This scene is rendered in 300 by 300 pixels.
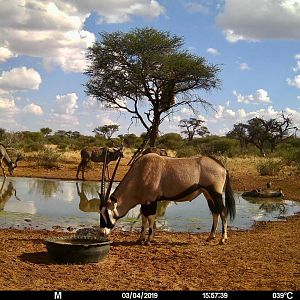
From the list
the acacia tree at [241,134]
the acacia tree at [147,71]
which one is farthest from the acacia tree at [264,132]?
the acacia tree at [147,71]

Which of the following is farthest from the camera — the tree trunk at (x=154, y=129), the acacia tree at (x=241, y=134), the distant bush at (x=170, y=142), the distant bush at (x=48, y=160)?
the acacia tree at (x=241, y=134)

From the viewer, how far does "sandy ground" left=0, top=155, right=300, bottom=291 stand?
6.37 metres

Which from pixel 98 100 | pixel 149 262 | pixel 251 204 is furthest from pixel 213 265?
pixel 98 100

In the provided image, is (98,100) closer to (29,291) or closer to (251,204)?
(251,204)

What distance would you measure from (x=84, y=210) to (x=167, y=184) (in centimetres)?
499

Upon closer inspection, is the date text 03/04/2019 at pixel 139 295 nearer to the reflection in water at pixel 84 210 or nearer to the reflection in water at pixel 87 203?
the reflection in water at pixel 84 210

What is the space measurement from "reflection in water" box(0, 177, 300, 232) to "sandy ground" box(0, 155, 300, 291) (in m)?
1.39

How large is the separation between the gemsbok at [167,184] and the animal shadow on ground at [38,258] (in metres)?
1.62

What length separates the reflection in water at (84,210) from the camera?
39.1 feet

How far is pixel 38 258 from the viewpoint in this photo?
7676 millimetres

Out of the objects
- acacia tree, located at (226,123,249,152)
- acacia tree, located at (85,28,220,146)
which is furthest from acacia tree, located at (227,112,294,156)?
acacia tree, located at (85,28,220,146)

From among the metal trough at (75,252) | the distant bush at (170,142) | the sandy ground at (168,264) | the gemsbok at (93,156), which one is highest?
the distant bush at (170,142)

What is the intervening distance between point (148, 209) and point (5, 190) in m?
9.63

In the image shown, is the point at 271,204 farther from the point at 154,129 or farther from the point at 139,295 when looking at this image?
the point at 154,129
